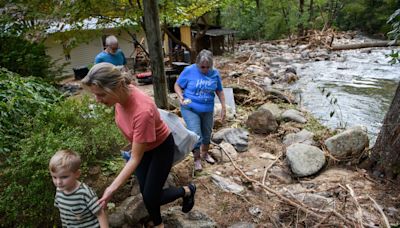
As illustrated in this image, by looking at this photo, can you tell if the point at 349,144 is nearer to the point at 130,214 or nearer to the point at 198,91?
the point at 198,91

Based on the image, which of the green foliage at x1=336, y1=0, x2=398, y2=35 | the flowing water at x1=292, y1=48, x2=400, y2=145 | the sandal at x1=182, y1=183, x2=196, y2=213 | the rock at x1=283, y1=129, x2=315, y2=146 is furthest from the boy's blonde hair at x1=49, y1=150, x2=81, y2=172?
the green foliage at x1=336, y1=0, x2=398, y2=35

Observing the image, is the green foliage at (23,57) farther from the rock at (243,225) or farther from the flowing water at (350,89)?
the flowing water at (350,89)

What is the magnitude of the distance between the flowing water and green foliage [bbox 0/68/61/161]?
15.8ft

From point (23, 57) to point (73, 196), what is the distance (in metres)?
4.73

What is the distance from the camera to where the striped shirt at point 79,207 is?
86.3 inches

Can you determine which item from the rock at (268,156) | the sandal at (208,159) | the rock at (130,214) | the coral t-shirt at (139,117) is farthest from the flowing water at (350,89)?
the coral t-shirt at (139,117)

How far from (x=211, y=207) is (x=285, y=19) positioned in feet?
83.0

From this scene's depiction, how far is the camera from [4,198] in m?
2.55

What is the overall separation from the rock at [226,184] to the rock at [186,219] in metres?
0.70

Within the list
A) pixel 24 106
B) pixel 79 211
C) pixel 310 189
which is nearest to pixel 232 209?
pixel 310 189

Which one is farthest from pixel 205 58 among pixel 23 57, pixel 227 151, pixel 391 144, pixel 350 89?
pixel 350 89

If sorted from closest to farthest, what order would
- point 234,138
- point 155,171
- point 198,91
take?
1. point 155,171
2. point 198,91
3. point 234,138

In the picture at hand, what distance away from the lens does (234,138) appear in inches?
209

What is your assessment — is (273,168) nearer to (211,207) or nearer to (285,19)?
(211,207)
